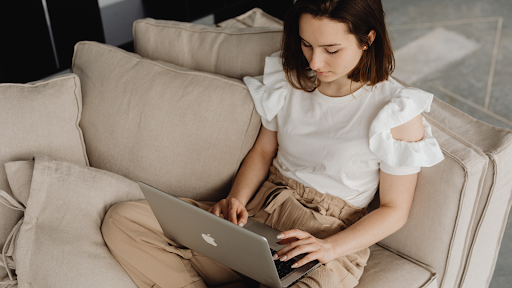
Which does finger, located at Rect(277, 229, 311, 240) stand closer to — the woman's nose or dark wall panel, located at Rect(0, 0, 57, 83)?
the woman's nose

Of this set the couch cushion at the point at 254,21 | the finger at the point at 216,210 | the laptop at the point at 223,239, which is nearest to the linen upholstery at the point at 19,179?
the laptop at the point at 223,239

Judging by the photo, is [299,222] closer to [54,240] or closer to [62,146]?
[54,240]

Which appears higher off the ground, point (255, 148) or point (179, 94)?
point (179, 94)

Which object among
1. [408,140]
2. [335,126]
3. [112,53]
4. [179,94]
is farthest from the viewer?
[112,53]

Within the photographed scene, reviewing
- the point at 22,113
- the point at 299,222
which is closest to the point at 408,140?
the point at 299,222

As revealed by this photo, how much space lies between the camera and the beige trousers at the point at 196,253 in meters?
1.16

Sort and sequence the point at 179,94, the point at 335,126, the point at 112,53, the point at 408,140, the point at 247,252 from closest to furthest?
the point at 247,252 < the point at 408,140 < the point at 335,126 < the point at 179,94 < the point at 112,53

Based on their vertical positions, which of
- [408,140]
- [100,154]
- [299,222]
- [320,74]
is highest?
[320,74]

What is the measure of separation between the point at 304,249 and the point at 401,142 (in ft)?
1.21

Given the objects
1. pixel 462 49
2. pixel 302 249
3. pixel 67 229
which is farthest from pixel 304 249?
pixel 462 49

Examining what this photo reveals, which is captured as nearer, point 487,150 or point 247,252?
point 247,252

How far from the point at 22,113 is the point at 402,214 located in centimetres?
115

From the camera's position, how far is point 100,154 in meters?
1.43

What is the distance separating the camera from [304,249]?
1051mm
